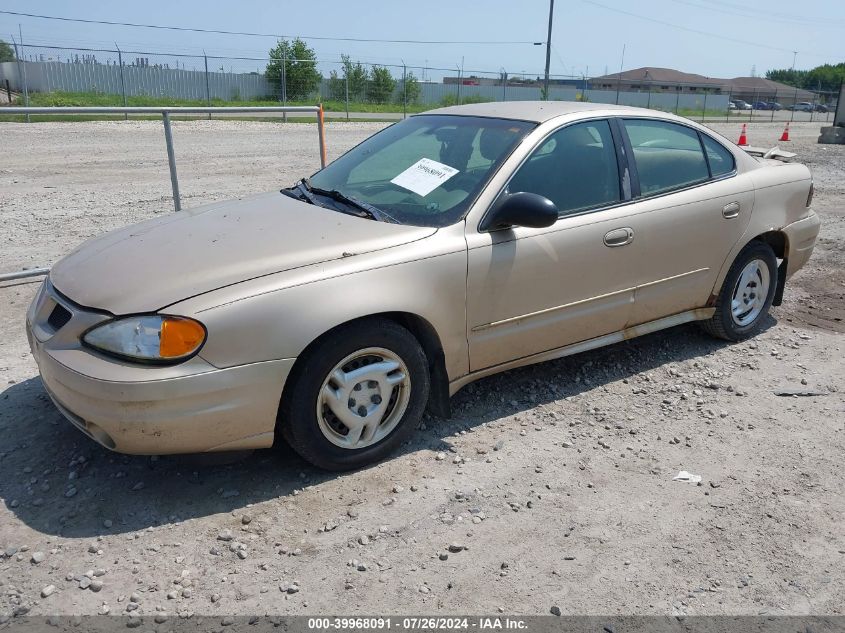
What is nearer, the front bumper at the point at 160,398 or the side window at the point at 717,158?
the front bumper at the point at 160,398

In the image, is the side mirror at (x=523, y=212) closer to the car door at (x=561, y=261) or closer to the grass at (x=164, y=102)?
the car door at (x=561, y=261)

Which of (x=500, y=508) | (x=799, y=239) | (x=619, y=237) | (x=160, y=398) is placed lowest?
(x=500, y=508)

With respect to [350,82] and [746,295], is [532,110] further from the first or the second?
[350,82]

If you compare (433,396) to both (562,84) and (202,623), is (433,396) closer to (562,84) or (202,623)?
(202,623)

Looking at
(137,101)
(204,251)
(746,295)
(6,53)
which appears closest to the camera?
(204,251)

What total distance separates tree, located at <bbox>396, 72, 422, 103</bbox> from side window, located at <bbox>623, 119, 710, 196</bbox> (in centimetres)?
3211

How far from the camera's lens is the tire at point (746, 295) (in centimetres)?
510

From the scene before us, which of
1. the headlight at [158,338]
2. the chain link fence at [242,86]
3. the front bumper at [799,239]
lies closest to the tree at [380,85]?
the chain link fence at [242,86]

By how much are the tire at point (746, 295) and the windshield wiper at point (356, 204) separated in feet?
8.44

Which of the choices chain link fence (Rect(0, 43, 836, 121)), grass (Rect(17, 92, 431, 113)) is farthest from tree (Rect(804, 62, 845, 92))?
grass (Rect(17, 92, 431, 113))

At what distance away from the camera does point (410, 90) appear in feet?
122

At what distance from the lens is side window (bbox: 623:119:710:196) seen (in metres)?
4.52

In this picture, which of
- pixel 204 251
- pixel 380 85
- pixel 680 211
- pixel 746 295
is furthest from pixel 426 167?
pixel 380 85

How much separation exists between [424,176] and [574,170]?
0.88m
